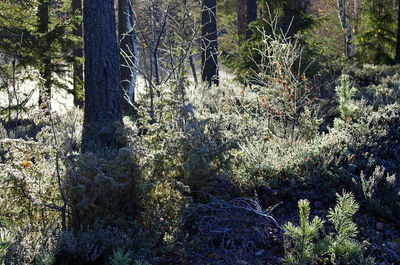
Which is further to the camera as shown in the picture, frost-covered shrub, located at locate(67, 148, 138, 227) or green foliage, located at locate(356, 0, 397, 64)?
green foliage, located at locate(356, 0, 397, 64)

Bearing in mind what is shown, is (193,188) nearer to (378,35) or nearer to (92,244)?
(92,244)

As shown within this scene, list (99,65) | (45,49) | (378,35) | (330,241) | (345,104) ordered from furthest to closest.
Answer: (378,35) → (45,49) → (99,65) → (345,104) → (330,241)

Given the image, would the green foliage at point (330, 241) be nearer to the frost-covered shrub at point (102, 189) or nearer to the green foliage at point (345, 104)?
the frost-covered shrub at point (102, 189)

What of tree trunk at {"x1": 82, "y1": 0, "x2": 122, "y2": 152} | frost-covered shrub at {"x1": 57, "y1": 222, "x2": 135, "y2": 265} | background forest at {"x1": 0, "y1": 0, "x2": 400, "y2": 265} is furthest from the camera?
tree trunk at {"x1": 82, "y1": 0, "x2": 122, "y2": 152}

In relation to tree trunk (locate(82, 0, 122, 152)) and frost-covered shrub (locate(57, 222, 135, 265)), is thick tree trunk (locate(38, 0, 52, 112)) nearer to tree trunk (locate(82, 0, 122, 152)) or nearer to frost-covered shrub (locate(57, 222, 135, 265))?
tree trunk (locate(82, 0, 122, 152))

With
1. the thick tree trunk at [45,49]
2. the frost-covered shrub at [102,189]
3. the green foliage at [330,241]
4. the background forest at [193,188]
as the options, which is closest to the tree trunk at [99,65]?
the background forest at [193,188]

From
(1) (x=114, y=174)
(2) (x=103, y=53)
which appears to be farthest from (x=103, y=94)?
(1) (x=114, y=174)

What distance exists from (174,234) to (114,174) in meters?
0.80

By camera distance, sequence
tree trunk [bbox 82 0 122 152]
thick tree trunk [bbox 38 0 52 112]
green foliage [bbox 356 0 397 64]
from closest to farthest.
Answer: tree trunk [bbox 82 0 122 152] < thick tree trunk [bbox 38 0 52 112] < green foliage [bbox 356 0 397 64]

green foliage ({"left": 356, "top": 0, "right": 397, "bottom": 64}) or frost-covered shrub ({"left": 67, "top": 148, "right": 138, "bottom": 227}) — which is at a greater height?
green foliage ({"left": 356, "top": 0, "right": 397, "bottom": 64})

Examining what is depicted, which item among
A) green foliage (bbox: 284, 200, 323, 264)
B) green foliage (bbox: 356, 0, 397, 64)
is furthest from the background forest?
green foliage (bbox: 356, 0, 397, 64)

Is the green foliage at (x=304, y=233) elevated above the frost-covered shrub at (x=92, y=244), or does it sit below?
above

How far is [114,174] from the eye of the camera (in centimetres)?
410

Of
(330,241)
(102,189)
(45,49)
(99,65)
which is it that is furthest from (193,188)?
(45,49)
